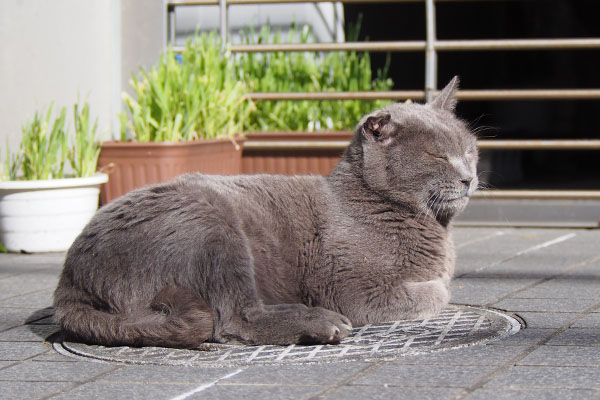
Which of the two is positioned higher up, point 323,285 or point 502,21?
point 502,21

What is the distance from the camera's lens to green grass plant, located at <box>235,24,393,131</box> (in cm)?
685

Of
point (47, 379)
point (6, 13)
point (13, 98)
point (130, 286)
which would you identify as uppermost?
point (6, 13)

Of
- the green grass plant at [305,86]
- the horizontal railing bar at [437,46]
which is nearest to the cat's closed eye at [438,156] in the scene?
the horizontal railing bar at [437,46]

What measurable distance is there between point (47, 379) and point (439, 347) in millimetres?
1240

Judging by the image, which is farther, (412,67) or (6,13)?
(412,67)

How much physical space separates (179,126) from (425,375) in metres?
3.38

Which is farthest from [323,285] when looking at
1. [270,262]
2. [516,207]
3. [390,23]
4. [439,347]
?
[390,23]

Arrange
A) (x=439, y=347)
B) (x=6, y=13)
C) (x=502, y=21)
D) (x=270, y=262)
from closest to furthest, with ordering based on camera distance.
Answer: (x=439, y=347)
(x=270, y=262)
(x=6, y=13)
(x=502, y=21)

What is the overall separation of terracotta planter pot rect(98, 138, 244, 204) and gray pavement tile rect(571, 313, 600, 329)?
275 cm

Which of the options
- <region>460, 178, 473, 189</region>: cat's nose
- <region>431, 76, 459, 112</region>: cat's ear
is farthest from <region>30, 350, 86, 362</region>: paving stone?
<region>431, 76, 459, 112</region>: cat's ear

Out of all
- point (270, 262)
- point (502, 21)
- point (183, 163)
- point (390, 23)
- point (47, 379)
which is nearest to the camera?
point (47, 379)

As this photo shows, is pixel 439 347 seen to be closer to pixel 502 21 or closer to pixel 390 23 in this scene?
pixel 390 23

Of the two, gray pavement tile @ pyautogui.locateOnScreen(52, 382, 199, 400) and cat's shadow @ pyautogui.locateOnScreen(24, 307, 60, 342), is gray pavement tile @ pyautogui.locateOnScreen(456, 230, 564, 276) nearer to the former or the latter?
cat's shadow @ pyautogui.locateOnScreen(24, 307, 60, 342)

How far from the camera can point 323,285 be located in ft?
11.4
